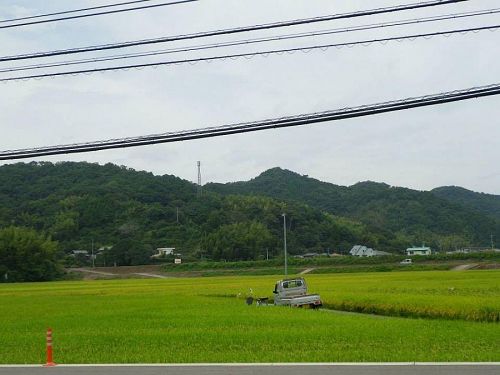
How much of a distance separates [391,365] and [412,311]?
1734 cm

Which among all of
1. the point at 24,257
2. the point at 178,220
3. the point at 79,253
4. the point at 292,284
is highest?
the point at 178,220

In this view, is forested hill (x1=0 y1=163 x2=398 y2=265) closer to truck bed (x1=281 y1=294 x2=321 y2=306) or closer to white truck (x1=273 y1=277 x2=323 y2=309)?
white truck (x1=273 y1=277 x2=323 y2=309)

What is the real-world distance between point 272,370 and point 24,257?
10493 centimetres

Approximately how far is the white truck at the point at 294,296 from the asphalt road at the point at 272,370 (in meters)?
20.3

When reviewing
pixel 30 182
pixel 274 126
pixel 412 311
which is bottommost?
pixel 412 311

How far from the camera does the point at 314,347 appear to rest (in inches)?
660

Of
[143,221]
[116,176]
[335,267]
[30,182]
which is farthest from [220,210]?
[335,267]

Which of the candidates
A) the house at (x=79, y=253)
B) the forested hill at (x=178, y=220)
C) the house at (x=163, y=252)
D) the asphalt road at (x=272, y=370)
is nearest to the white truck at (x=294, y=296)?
the asphalt road at (x=272, y=370)

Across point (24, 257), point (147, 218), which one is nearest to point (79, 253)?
point (147, 218)

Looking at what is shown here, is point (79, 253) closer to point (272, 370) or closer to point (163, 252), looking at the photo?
point (163, 252)

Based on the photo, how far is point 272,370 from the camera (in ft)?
42.4

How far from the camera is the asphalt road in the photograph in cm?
1221

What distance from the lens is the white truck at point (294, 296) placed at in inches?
1325

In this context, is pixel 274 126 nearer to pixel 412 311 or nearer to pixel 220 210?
pixel 412 311
